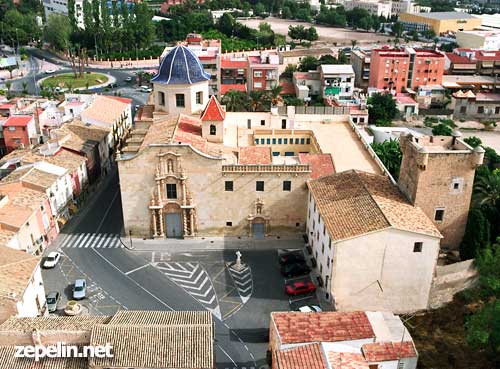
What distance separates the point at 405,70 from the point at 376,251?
103m

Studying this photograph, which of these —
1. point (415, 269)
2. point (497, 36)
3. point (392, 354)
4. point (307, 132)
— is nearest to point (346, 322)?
point (392, 354)

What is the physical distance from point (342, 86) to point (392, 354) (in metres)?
104

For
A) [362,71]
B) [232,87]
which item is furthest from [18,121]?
[362,71]

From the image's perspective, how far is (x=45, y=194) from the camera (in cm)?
6450

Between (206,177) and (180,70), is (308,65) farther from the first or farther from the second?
(206,177)

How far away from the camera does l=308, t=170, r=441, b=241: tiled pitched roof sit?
161 feet

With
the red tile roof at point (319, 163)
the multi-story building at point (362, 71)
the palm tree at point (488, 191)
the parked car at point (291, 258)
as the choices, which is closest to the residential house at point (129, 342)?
the parked car at point (291, 258)

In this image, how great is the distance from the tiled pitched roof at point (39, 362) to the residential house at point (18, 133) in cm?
5367

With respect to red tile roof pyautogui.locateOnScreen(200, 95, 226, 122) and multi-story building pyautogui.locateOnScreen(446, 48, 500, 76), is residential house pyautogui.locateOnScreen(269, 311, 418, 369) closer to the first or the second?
red tile roof pyautogui.locateOnScreen(200, 95, 226, 122)

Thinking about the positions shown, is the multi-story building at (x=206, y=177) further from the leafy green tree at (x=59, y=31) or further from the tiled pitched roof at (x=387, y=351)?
the leafy green tree at (x=59, y=31)

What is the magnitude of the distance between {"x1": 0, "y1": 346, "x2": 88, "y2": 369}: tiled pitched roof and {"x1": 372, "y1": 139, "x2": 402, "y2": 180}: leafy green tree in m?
53.5

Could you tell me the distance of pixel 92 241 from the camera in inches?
2574

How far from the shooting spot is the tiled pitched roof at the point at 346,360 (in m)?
38.2

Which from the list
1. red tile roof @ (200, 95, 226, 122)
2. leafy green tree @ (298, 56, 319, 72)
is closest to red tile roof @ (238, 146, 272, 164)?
red tile roof @ (200, 95, 226, 122)
